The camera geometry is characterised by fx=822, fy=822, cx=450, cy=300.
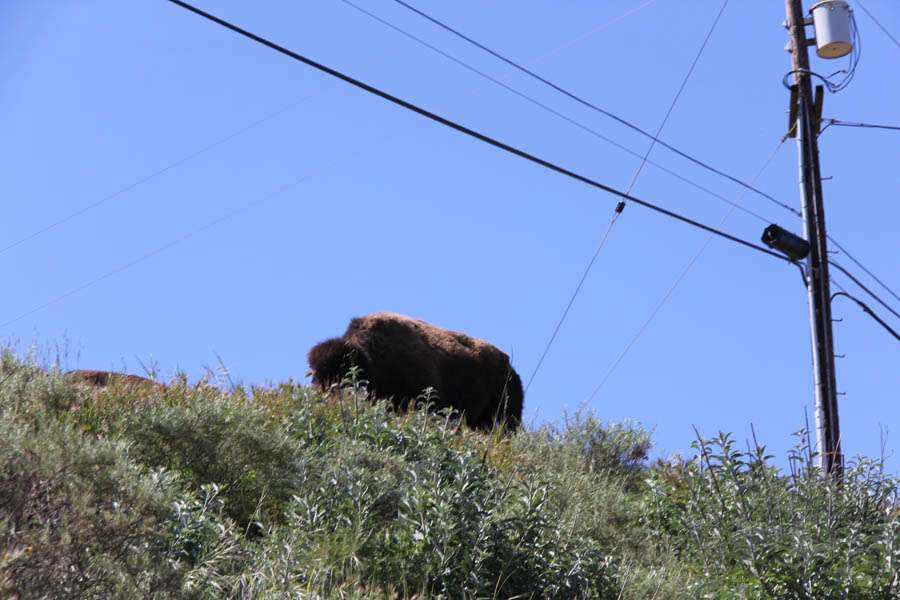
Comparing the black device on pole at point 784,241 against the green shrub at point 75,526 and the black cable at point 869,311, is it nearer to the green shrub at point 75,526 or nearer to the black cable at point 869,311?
the black cable at point 869,311

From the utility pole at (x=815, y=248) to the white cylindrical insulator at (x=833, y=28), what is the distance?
42cm

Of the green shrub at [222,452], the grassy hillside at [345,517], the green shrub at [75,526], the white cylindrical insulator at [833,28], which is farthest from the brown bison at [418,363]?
the white cylindrical insulator at [833,28]

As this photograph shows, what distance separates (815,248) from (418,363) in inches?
289

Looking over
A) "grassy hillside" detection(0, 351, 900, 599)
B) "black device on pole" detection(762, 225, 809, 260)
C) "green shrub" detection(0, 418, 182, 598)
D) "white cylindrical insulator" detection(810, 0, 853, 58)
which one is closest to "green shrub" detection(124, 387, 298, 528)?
"grassy hillside" detection(0, 351, 900, 599)

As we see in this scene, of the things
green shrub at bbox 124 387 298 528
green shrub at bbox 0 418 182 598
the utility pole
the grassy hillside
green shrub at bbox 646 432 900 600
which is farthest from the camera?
the utility pole

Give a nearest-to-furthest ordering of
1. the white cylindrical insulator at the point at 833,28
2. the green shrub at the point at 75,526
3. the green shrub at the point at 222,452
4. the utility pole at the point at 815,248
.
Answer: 1. the green shrub at the point at 75,526
2. the green shrub at the point at 222,452
3. the utility pole at the point at 815,248
4. the white cylindrical insulator at the point at 833,28

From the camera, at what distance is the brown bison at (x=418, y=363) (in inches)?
551

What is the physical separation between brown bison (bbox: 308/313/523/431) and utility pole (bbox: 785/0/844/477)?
208 inches

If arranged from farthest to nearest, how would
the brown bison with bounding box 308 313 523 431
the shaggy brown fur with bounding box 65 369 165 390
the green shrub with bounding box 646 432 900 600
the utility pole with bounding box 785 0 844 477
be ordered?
1. the brown bison with bounding box 308 313 523 431
2. the utility pole with bounding box 785 0 844 477
3. the shaggy brown fur with bounding box 65 369 165 390
4. the green shrub with bounding box 646 432 900 600

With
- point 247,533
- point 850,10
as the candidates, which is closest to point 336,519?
point 247,533

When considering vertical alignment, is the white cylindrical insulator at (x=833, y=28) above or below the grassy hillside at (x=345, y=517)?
above

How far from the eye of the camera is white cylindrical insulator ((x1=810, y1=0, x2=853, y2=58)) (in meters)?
15.0

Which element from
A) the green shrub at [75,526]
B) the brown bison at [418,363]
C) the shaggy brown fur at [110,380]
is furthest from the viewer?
the brown bison at [418,363]

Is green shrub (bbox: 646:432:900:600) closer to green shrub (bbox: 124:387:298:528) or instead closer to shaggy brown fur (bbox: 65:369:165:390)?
green shrub (bbox: 124:387:298:528)
